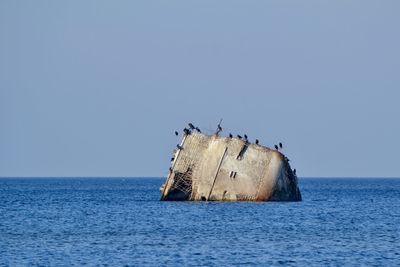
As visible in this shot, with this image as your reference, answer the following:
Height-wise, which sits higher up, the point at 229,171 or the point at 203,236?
the point at 229,171

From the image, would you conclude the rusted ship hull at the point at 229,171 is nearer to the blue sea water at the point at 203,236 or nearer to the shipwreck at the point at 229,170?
the shipwreck at the point at 229,170

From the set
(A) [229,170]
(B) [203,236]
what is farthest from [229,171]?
(B) [203,236]

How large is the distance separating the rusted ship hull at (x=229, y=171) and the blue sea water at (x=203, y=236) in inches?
39.8

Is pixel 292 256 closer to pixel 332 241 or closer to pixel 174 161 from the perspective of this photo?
pixel 332 241

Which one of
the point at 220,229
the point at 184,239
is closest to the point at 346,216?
the point at 220,229

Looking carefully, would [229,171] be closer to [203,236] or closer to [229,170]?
[229,170]

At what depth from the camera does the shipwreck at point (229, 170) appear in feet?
243

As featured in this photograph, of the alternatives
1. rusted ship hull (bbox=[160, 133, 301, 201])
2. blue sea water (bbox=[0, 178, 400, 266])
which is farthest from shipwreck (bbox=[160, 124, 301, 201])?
blue sea water (bbox=[0, 178, 400, 266])

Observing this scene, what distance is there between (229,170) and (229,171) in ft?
0.22

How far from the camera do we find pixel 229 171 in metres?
75.3

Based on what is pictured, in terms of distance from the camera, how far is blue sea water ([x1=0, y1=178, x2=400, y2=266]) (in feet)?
151

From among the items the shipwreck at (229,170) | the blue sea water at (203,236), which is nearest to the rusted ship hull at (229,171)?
the shipwreck at (229,170)

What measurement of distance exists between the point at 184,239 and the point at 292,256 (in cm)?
921

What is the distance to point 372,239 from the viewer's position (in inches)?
2158
